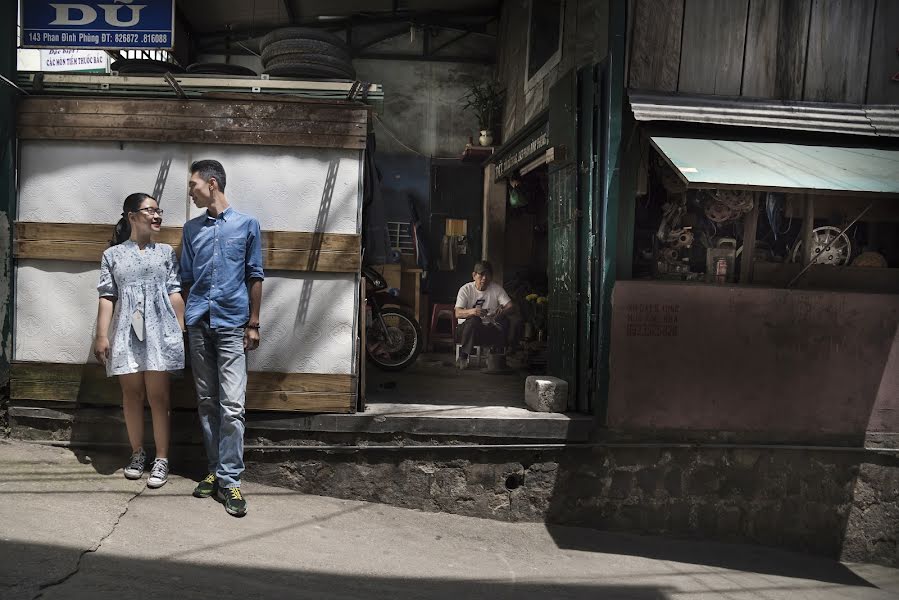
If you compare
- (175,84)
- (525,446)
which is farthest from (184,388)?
(525,446)

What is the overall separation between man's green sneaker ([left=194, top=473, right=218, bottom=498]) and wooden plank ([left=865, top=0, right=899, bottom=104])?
20.1 ft

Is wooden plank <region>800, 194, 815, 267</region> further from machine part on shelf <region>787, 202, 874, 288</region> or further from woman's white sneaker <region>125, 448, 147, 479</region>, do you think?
woman's white sneaker <region>125, 448, 147, 479</region>

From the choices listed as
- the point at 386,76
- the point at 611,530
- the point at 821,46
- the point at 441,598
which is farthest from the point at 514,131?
the point at 441,598

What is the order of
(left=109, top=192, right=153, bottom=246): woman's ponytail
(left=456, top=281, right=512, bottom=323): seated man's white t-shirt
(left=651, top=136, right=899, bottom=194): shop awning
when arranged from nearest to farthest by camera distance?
1. (left=651, top=136, right=899, bottom=194): shop awning
2. (left=109, top=192, right=153, bottom=246): woman's ponytail
3. (left=456, top=281, right=512, bottom=323): seated man's white t-shirt

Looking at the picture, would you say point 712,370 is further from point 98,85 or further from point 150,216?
point 98,85

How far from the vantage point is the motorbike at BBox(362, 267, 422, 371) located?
8156 mm

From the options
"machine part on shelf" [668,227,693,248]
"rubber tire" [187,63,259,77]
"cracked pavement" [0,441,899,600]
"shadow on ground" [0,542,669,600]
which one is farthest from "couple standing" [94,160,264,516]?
"machine part on shelf" [668,227,693,248]

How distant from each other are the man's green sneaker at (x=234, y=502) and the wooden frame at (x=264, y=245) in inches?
66.4

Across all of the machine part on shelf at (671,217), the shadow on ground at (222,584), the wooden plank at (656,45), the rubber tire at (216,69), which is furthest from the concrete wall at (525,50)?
the shadow on ground at (222,584)

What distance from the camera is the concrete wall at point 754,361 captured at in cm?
561

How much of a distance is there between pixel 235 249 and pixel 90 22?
7.62 ft

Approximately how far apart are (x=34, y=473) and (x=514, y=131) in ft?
22.2

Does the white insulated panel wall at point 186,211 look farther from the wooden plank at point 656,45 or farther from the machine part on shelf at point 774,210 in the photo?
the machine part on shelf at point 774,210

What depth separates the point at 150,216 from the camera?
499 cm
